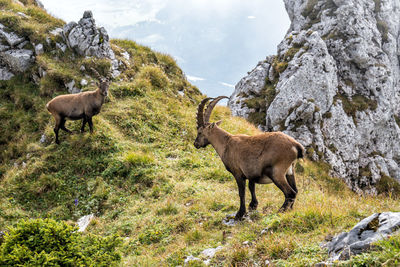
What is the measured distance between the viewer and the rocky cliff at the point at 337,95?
21391mm

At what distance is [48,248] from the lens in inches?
170

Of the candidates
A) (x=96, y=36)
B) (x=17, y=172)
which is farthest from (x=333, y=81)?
(x=17, y=172)

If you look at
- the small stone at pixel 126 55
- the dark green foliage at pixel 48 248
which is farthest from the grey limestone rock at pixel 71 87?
the dark green foliage at pixel 48 248

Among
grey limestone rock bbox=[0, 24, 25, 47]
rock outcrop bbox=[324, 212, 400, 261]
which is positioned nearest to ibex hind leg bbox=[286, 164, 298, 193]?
rock outcrop bbox=[324, 212, 400, 261]

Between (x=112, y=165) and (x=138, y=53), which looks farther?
(x=138, y=53)

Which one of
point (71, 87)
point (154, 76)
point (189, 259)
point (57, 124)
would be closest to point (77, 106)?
point (57, 124)

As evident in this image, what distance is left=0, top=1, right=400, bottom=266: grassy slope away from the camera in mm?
5633

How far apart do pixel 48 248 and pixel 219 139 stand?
17.5ft

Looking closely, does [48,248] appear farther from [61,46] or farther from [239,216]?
[61,46]

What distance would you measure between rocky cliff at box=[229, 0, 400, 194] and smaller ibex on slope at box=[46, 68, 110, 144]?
13.9 m

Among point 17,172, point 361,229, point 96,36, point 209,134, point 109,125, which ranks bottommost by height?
point 17,172

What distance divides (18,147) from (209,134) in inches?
380

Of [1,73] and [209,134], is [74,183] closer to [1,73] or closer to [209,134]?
[209,134]

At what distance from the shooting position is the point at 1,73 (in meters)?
16.1
